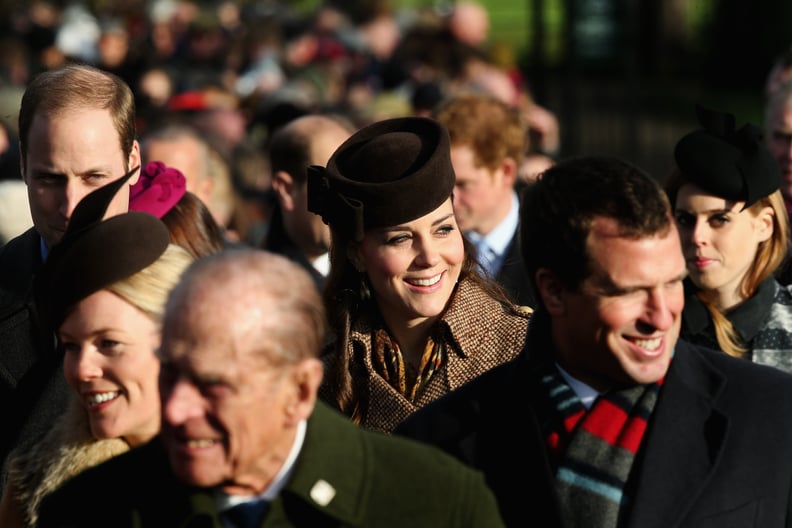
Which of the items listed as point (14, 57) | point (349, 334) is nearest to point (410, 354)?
point (349, 334)

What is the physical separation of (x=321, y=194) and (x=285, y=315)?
5.84 ft

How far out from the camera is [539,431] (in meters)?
3.75

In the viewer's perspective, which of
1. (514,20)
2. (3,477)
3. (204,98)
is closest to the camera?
(3,477)

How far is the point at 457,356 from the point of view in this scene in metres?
4.78

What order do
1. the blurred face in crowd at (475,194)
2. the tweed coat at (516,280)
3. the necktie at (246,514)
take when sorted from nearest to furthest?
1. the necktie at (246,514)
2. the tweed coat at (516,280)
3. the blurred face in crowd at (475,194)

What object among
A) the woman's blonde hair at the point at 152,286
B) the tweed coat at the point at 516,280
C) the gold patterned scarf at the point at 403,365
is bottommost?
the tweed coat at the point at 516,280

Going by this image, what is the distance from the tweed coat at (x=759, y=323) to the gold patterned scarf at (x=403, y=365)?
3.36 feet

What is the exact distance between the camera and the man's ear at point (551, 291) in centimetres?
380

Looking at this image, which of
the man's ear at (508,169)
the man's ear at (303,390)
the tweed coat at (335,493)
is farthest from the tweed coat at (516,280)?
the man's ear at (303,390)

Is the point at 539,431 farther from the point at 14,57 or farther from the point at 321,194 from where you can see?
the point at 14,57

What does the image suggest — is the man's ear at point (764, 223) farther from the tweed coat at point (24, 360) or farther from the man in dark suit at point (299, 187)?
the tweed coat at point (24, 360)

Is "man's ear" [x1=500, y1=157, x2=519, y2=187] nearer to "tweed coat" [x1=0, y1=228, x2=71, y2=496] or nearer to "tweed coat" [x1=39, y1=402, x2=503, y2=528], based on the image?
"tweed coat" [x1=0, y1=228, x2=71, y2=496]

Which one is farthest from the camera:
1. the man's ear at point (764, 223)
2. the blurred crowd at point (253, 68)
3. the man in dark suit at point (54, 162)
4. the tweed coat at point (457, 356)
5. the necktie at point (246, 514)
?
the blurred crowd at point (253, 68)

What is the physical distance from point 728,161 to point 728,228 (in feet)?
0.79
